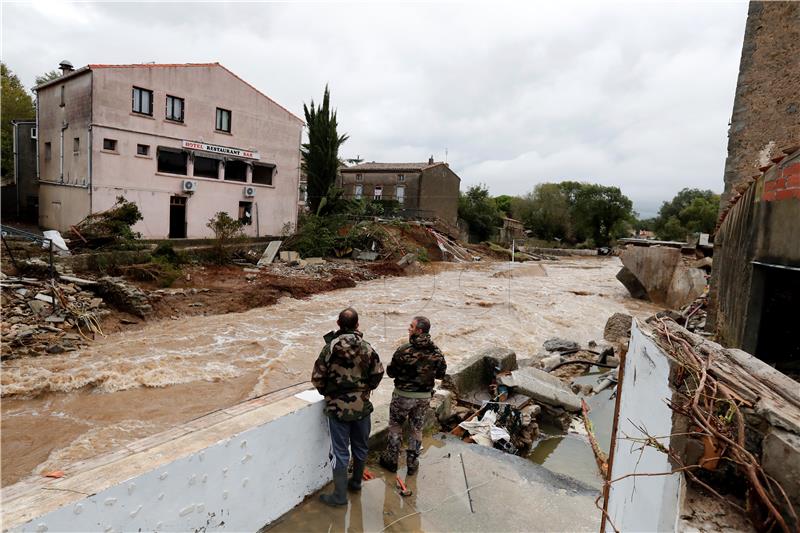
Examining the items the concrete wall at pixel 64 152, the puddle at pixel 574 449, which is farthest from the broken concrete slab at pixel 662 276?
the concrete wall at pixel 64 152

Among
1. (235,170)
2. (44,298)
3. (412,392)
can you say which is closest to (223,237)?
(235,170)

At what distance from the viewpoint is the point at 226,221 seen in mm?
20875

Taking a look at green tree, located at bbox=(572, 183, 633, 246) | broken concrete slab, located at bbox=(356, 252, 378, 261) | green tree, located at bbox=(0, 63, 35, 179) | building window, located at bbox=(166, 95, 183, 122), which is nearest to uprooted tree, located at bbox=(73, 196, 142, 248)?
building window, located at bbox=(166, 95, 183, 122)

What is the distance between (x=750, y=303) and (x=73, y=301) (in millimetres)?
14489

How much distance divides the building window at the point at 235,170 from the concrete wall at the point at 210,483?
2373 centimetres

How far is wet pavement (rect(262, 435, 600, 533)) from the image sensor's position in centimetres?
366

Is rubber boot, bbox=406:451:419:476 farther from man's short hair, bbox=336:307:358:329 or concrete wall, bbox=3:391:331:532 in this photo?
man's short hair, bbox=336:307:358:329

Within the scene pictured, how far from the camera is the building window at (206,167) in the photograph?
2349 centimetres

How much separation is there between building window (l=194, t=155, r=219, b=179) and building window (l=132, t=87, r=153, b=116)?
3062mm

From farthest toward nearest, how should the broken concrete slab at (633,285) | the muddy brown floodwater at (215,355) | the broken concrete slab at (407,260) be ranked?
the broken concrete slab at (407,260) → the broken concrete slab at (633,285) → the muddy brown floodwater at (215,355)

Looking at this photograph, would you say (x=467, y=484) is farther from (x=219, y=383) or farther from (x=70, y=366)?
(x=70, y=366)

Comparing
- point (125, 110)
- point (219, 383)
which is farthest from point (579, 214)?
point (219, 383)

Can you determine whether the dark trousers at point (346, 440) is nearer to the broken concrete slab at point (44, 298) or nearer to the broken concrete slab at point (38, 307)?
the broken concrete slab at point (38, 307)

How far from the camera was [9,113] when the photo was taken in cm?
2838
